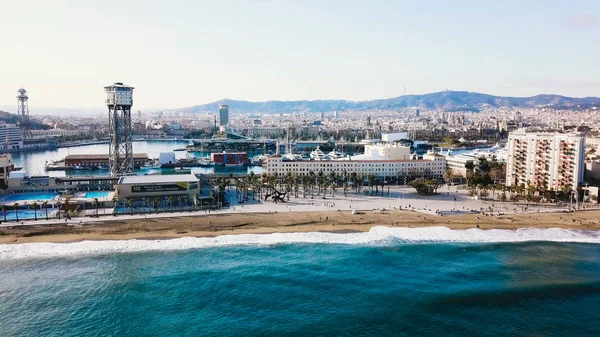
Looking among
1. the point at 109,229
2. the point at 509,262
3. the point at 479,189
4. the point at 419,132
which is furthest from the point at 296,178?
the point at 419,132

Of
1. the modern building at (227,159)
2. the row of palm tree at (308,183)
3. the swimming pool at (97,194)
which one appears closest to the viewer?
the swimming pool at (97,194)

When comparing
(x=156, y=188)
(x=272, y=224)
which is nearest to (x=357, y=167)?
(x=272, y=224)

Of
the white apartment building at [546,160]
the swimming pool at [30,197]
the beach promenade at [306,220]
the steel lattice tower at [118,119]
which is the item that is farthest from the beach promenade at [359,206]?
the steel lattice tower at [118,119]

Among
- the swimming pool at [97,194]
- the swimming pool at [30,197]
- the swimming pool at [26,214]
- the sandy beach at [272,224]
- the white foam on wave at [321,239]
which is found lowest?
the white foam on wave at [321,239]

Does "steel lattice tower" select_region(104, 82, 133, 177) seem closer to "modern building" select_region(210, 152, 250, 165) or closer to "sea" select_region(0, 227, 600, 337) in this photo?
"sea" select_region(0, 227, 600, 337)

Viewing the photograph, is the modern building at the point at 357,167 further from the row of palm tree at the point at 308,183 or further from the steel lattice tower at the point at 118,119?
the steel lattice tower at the point at 118,119

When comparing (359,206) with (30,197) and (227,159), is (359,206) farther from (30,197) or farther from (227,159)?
(227,159)
